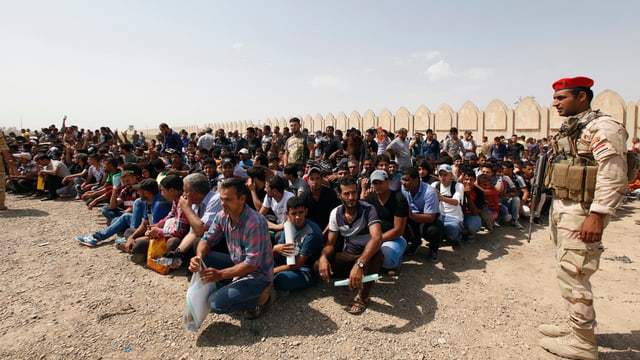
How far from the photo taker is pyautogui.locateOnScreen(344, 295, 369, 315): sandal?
315 cm

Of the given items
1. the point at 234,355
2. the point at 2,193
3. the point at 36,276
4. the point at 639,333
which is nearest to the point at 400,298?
the point at 234,355

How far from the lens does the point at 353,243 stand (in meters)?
3.61

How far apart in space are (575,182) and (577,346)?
1.24m

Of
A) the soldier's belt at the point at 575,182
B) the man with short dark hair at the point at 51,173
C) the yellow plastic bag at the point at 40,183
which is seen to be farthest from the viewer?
the yellow plastic bag at the point at 40,183

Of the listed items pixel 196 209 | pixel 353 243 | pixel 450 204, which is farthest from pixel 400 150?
pixel 196 209

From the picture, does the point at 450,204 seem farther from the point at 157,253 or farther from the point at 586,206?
the point at 157,253

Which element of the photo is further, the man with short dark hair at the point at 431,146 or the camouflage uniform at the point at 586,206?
the man with short dark hair at the point at 431,146

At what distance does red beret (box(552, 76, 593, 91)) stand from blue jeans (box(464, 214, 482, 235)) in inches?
108

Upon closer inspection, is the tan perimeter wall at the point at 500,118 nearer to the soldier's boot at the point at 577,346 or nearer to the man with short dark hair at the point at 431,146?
the man with short dark hair at the point at 431,146

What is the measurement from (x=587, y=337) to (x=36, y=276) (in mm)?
5770

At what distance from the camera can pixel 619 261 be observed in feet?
14.4

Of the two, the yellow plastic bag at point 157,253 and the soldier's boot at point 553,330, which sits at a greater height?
the yellow plastic bag at point 157,253

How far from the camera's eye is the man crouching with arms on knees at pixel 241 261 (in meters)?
2.82

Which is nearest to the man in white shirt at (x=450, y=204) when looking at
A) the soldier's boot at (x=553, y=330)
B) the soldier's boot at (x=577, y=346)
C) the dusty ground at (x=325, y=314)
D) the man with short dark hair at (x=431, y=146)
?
the dusty ground at (x=325, y=314)
